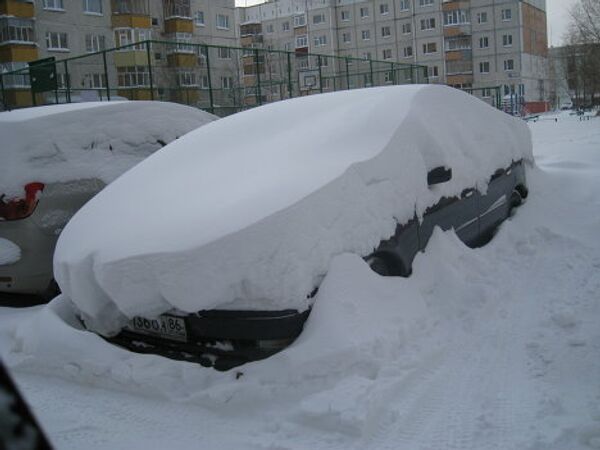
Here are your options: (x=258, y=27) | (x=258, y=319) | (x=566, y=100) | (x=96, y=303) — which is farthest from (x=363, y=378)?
(x=566, y=100)

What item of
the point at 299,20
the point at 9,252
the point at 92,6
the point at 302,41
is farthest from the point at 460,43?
the point at 9,252

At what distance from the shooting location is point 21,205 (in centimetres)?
500

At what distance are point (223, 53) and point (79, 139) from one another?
1301 centimetres

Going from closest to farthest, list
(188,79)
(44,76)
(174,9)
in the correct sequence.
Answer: (44,76) → (188,79) → (174,9)

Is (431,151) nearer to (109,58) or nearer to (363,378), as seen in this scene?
(363,378)

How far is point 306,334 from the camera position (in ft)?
10.4

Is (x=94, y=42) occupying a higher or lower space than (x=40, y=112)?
higher

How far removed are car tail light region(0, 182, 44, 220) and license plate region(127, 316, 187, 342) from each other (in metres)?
2.05

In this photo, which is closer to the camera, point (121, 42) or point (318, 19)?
point (121, 42)

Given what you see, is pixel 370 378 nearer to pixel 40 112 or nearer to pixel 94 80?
pixel 40 112

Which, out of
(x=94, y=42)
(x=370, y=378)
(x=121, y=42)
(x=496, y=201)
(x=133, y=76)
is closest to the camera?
(x=370, y=378)

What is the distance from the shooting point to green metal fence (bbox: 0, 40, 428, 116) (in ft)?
50.9

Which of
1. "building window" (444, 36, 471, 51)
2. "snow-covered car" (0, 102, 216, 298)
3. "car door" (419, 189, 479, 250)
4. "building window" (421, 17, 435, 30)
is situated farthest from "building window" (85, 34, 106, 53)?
"car door" (419, 189, 479, 250)

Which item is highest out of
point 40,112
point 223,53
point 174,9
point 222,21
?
point 222,21
